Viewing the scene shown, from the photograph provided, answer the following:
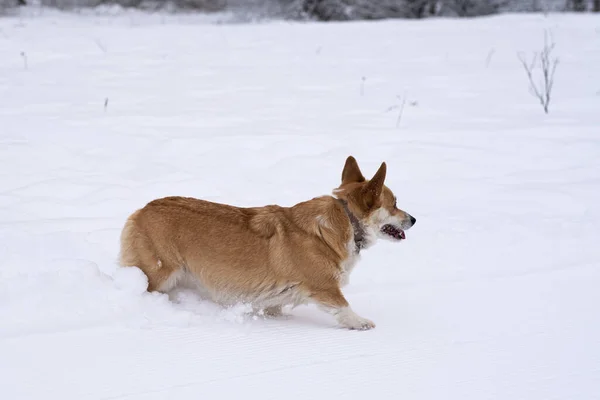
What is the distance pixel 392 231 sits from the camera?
482 cm

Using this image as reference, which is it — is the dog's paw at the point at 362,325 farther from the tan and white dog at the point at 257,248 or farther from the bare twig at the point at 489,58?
the bare twig at the point at 489,58

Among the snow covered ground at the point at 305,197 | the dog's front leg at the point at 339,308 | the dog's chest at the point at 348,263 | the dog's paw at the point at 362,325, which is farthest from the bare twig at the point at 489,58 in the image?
the dog's paw at the point at 362,325

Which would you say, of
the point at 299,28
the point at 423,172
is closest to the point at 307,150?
the point at 423,172

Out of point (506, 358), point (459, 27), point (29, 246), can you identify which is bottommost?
Answer: point (29, 246)

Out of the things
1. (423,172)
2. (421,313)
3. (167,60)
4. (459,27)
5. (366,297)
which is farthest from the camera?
(459,27)

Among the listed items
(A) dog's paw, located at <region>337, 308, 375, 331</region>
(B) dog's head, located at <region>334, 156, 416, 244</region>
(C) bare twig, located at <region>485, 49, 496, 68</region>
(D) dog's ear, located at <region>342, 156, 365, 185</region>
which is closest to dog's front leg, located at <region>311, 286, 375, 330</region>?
(A) dog's paw, located at <region>337, 308, 375, 331</region>

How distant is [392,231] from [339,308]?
80cm

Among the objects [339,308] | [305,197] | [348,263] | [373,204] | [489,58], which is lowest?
[305,197]

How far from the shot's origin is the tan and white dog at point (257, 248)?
4.45m

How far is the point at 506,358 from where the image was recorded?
364 centimetres

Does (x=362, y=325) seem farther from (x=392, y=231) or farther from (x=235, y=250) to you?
(x=235, y=250)

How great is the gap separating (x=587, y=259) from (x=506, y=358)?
2264 mm

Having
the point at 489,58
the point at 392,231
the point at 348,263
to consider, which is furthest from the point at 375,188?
the point at 489,58

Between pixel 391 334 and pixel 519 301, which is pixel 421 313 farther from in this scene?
pixel 519 301
